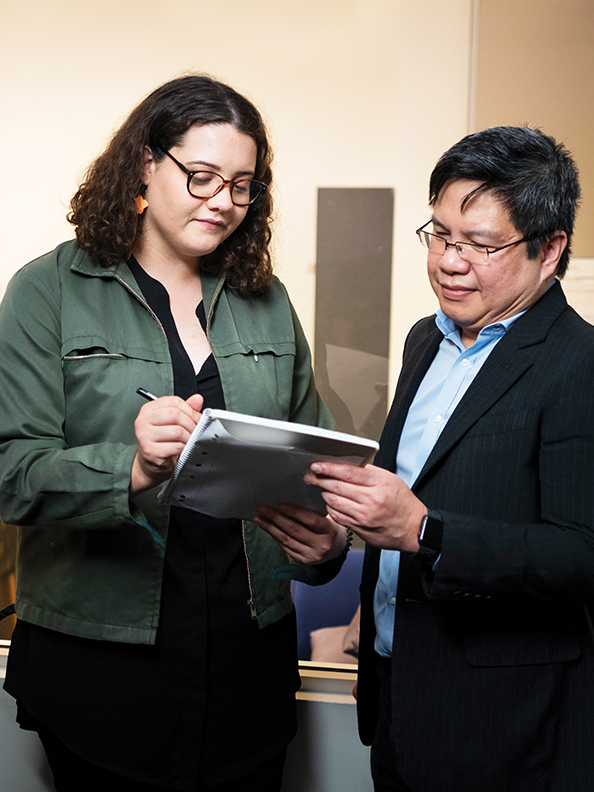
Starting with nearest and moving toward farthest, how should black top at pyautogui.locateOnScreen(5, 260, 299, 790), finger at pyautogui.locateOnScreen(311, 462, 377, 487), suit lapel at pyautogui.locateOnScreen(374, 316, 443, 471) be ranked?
finger at pyautogui.locateOnScreen(311, 462, 377, 487)
black top at pyautogui.locateOnScreen(5, 260, 299, 790)
suit lapel at pyautogui.locateOnScreen(374, 316, 443, 471)

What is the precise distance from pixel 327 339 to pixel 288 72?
40.4 inches

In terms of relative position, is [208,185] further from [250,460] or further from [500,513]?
[500,513]

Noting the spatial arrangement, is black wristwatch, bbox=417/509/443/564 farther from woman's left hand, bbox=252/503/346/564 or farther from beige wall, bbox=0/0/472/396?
beige wall, bbox=0/0/472/396

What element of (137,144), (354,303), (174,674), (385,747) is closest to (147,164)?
(137,144)

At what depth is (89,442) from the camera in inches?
56.6

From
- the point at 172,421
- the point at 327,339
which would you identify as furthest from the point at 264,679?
the point at 327,339

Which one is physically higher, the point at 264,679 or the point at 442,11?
the point at 442,11

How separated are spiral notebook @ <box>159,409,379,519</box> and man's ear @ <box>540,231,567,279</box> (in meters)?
0.58

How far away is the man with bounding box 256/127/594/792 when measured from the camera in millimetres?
1235

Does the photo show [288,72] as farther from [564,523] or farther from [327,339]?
[564,523]

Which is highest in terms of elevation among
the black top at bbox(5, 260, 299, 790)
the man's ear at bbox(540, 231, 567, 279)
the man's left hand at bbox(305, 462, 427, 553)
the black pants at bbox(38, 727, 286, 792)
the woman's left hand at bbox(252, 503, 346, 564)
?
the man's ear at bbox(540, 231, 567, 279)

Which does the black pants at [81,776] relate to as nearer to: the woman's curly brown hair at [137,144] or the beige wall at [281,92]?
the woman's curly brown hair at [137,144]

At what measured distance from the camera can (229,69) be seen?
106 inches

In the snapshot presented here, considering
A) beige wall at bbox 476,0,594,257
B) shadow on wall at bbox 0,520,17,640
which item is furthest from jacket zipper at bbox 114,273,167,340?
beige wall at bbox 476,0,594,257
